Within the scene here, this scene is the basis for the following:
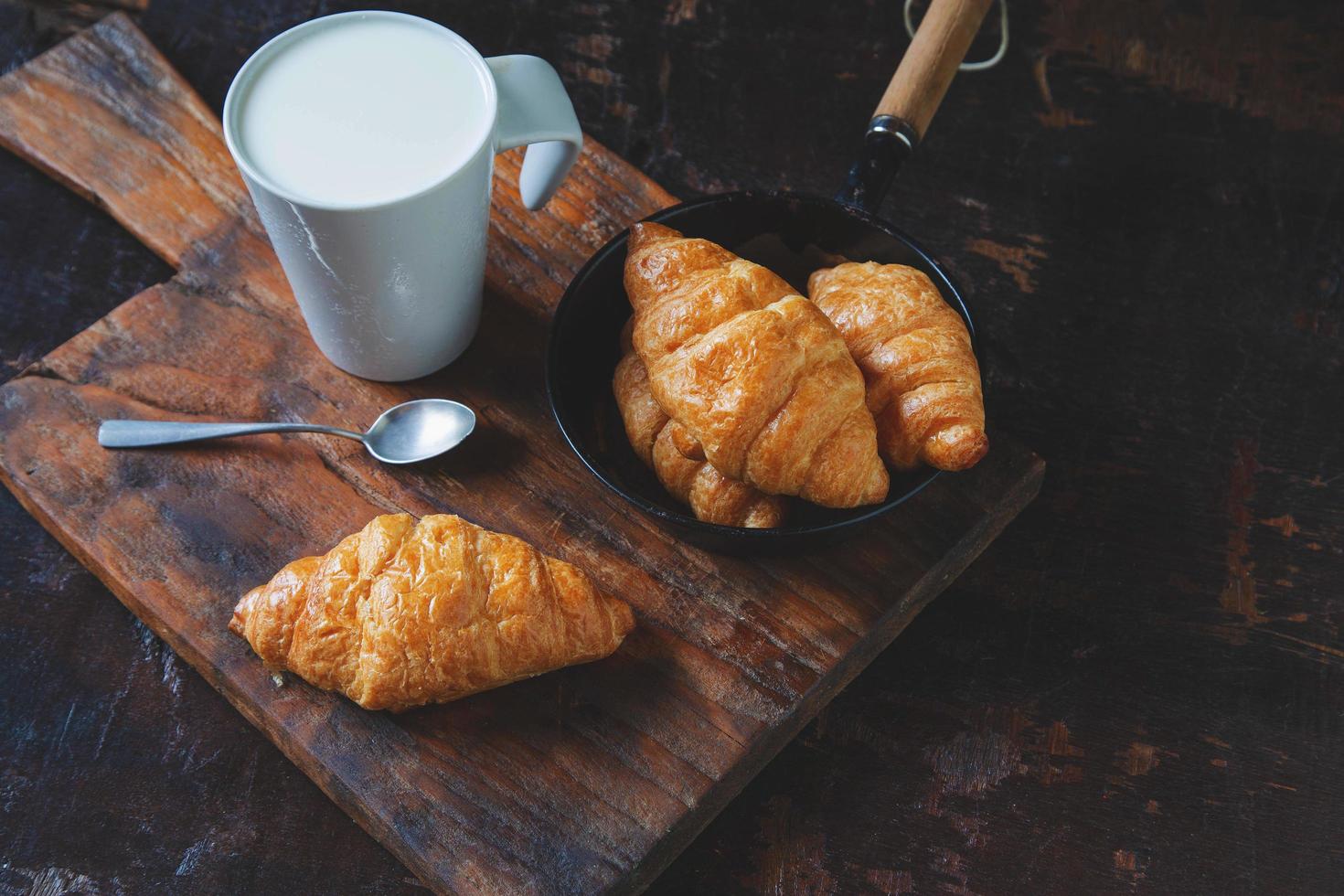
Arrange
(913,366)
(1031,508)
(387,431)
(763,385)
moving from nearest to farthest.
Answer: (763,385), (913,366), (387,431), (1031,508)

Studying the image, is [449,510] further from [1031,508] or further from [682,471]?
[1031,508]

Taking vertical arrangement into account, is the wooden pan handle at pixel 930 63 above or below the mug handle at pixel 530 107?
above

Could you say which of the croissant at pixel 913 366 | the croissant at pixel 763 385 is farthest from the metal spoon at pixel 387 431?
the croissant at pixel 913 366

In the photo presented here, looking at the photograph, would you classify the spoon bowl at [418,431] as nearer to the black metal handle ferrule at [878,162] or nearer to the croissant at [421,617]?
the croissant at [421,617]

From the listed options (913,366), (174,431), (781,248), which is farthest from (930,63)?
(174,431)

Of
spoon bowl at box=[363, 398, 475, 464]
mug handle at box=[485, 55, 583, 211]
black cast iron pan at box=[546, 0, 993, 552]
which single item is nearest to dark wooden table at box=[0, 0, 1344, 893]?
black cast iron pan at box=[546, 0, 993, 552]

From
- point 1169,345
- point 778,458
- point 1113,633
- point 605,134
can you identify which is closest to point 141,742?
point 778,458
